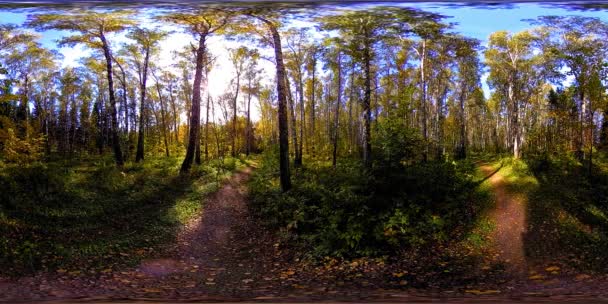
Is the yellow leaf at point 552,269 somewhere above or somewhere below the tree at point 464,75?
below

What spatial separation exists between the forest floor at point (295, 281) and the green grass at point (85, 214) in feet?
0.23

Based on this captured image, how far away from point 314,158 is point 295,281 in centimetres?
63

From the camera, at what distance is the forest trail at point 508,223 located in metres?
1.73

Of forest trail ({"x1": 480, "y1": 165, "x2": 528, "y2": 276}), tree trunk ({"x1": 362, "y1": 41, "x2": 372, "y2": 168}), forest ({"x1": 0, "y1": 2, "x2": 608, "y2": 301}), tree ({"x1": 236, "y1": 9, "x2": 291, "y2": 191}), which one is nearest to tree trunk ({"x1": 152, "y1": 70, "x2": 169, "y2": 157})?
forest ({"x1": 0, "y1": 2, "x2": 608, "y2": 301})

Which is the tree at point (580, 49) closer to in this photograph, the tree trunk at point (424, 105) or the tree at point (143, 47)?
the tree trunk at point (424, 105)

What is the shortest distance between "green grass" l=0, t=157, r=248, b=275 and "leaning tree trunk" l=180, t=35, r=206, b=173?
149 millimetres

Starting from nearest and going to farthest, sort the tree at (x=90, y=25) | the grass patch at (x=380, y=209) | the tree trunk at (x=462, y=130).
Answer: the grass patch at (x=380, y=209) → the tree at (x=90, y=25) → the tree trunk at (x=462, y=130)

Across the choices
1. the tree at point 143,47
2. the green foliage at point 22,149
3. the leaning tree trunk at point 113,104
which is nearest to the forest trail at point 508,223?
the tree at point 143,47

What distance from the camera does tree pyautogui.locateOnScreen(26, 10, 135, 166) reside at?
189cm

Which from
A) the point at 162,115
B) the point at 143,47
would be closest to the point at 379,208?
the point at 162,115

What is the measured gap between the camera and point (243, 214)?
212 cm

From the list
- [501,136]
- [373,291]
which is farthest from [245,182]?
[501,136]

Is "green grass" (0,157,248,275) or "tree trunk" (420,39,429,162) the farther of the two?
"tree trunk" (420,39,429,162)

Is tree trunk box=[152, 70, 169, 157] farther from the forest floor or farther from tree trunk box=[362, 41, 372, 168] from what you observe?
tree trunk box=[362, 41, 372, 168]
